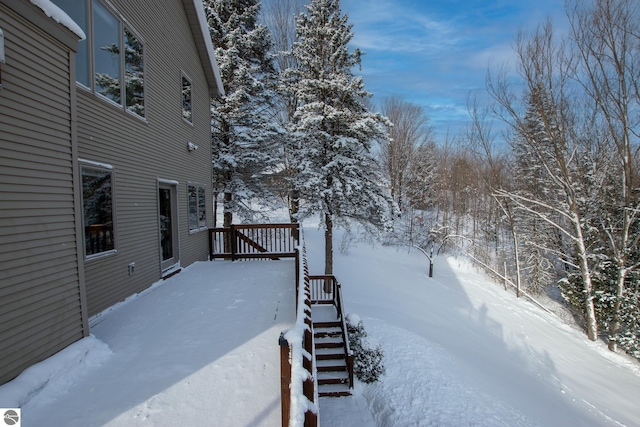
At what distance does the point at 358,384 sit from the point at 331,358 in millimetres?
908

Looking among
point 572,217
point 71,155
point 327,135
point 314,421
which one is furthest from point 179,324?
point 572,217

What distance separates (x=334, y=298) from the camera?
32.9ft

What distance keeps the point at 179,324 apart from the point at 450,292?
522 inches

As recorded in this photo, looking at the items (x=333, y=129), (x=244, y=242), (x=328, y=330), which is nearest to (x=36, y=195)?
(x=244, y=242)

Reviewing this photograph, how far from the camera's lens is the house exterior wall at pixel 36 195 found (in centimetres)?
273

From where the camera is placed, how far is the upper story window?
4.41 metres

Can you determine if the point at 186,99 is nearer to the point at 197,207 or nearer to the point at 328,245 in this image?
the point at 197,207

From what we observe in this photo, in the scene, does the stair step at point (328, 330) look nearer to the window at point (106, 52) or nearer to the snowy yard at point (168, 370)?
the snowy yard at point (168, 370)

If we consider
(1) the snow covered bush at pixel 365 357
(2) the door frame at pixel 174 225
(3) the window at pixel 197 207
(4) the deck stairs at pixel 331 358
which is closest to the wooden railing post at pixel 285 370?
(2) the door frame at pixel 174 225

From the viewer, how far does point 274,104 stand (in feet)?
48.7

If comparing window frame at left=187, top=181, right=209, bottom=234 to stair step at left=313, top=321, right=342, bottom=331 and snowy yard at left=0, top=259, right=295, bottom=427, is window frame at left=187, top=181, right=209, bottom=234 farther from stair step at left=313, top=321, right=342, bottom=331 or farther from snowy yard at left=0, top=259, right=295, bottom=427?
stair step at left=313, top=321, right=342, bottom=331

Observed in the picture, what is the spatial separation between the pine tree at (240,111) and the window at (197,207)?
409 cm

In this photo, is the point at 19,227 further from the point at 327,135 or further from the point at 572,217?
the point at 572,217

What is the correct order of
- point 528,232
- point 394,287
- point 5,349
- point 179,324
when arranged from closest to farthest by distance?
point 5,349 → point 179,324 → point 394,287 → point 528,232
